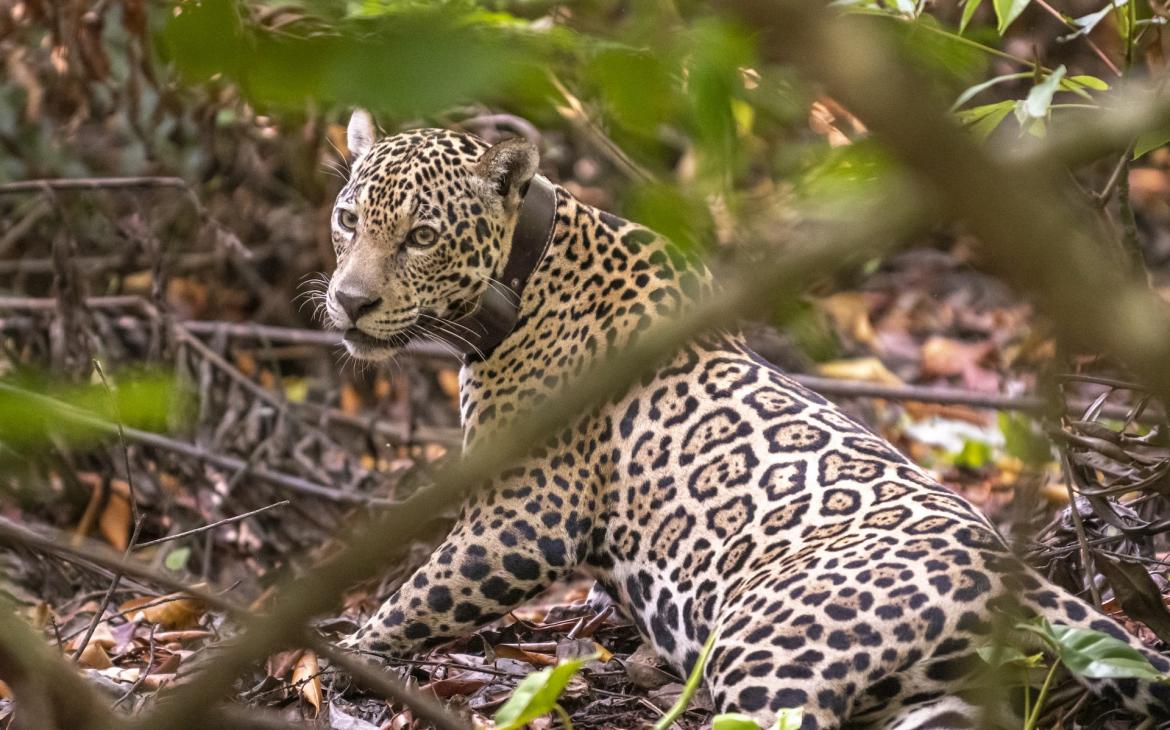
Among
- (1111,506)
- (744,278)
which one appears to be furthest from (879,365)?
(744,278)

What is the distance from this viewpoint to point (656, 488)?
5340mm

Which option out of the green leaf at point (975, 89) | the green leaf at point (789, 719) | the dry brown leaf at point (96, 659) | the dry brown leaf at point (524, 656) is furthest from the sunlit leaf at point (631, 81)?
the dry brown leaf at point (96, 659)

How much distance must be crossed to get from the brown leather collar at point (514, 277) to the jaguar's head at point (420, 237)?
39mm

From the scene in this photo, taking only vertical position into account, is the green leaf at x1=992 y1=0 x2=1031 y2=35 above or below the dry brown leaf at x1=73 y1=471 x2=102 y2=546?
above

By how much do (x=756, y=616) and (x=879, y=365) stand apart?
6.10 m

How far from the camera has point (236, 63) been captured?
1.72 meters

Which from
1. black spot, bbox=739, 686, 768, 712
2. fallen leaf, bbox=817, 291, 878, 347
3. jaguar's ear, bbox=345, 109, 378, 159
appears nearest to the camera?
black spot, bbox=739, 686, 768, 712

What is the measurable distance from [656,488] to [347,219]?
174 centimetres

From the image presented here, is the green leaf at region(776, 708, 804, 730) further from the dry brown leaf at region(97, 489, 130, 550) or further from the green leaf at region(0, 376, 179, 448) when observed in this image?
the dry brown leaf at region(97, 489, 130, 550)

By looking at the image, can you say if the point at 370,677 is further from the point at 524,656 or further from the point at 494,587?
the point at 524,656

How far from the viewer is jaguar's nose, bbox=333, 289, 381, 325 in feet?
18.0

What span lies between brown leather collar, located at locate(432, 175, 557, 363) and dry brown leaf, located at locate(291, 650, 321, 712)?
54.9 inches

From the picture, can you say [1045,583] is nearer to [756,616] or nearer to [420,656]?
[756,616]

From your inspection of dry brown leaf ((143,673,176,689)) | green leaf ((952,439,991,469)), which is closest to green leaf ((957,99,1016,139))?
dry brown leaf ((143,673,176,689))
